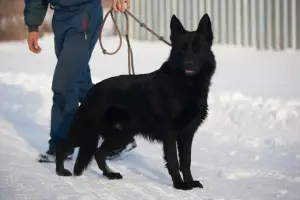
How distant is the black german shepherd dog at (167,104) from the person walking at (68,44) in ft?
1.64

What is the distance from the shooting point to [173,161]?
13.7ft

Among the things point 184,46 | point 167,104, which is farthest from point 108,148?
point 184,46

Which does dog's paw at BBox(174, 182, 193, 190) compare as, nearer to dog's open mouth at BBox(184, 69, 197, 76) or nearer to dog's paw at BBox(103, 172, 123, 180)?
dog's paw at BBox(103, 172, 123, 180)

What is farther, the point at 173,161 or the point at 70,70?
the point at 70,70

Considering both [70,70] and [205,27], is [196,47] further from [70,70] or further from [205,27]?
[70,70]

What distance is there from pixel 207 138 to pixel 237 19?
4.63 metres

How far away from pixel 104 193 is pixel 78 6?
1712mm

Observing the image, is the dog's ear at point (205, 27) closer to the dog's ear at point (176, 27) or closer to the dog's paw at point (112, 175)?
the dog's ear at point (176, 27)

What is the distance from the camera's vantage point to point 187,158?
4312mm

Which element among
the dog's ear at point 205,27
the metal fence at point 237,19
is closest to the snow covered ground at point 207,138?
Answer: the metal fence at point 237,19

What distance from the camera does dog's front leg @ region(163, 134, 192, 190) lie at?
13.6 feet

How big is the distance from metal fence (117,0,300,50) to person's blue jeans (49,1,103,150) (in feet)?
18.4

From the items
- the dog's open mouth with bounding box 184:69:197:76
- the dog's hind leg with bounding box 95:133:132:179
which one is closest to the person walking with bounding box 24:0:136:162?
the dog's hind leg with bounding box 95:133:132:179

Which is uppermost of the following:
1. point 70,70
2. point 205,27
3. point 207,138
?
point 205,27
